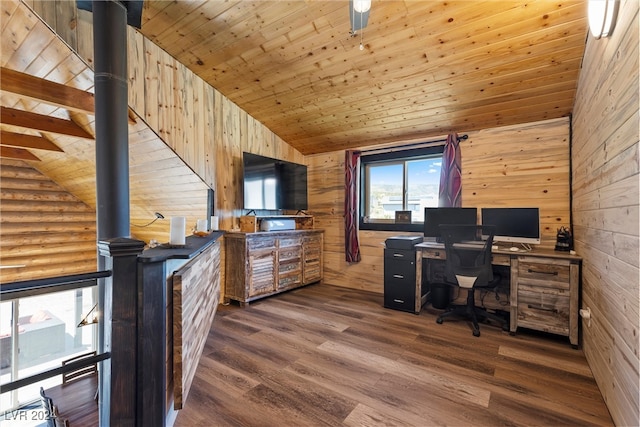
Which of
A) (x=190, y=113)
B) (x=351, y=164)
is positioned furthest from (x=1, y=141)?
(x=351, y=164)

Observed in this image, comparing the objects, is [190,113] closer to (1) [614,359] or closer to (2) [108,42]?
(2) [108,42]

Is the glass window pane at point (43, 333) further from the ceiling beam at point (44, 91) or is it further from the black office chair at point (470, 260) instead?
the black office chair at point (470, 260)

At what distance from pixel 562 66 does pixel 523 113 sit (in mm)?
641

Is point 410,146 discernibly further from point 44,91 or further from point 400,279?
point 44,91

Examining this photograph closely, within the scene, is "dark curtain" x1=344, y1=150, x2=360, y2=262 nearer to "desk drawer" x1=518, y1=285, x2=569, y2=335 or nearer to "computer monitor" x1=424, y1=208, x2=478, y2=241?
"computer monitor" x1=424, y1=208, x2=478, y2=241

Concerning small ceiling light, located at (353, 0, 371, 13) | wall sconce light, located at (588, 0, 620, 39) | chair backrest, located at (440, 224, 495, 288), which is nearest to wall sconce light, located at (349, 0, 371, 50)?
small ceiling light, located at (353, 0, 371, 13)

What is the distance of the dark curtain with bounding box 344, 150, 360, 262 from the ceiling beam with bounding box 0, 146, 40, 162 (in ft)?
14.4

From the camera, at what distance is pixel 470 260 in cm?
287

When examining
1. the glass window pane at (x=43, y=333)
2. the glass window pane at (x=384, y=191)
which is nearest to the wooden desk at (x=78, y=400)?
the glass window pane at (x=43, y=333)

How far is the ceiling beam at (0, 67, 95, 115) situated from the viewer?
2037mm

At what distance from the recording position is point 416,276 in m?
3.28

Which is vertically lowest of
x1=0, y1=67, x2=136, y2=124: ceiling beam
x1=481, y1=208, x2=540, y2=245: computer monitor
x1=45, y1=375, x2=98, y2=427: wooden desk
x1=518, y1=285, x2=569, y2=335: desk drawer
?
x1=45, y1=375, x2=98, y2=427: wooden desk

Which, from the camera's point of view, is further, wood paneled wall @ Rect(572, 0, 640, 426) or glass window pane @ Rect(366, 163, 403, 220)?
glass window pane @ Rect(366, 163, 403, 220)

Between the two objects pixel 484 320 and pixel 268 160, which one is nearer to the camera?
pixel 484 320
